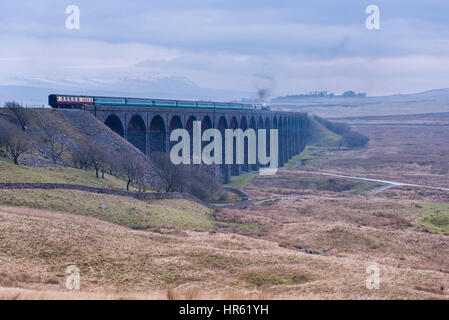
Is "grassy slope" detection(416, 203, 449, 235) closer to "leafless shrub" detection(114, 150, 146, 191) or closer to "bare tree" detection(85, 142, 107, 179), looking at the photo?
"leafless shrub" detection(114, 150, 146, 191)

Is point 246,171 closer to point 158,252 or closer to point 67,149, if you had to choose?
point 67,149

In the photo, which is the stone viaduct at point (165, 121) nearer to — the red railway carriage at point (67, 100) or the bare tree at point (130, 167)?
the red railway carriage at point (67, 100)

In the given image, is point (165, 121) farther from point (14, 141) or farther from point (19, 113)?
point (14, 141)

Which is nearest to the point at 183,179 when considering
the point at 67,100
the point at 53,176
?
the point at 53,176

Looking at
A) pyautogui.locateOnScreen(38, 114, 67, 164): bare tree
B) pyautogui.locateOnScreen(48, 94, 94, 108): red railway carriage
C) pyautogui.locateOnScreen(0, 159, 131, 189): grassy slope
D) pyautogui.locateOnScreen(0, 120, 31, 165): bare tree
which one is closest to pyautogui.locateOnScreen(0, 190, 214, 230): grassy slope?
pyautogui.locateOnScreen(0, 159, 131, 189): grassy slope

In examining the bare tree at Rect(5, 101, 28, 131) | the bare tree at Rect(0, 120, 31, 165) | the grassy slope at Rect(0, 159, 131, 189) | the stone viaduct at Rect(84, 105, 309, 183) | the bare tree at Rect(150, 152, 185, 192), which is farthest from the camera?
the stone viaduct at Rect(84, 105, 309, 183)
